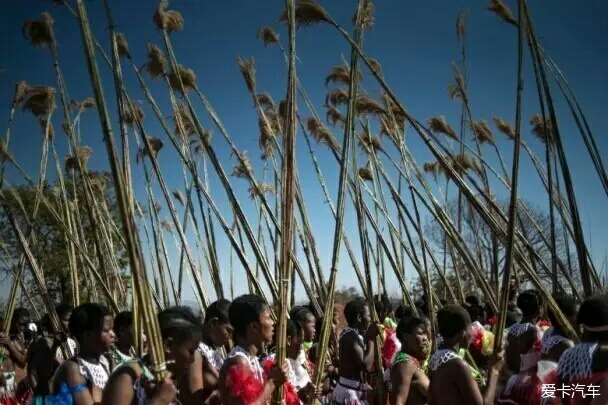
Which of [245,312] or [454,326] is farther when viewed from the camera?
[454,326]

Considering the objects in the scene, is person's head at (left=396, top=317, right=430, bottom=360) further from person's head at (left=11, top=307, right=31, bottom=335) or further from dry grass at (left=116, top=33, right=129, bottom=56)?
person's head at (left=11, top=307, right=31, bottom=335)

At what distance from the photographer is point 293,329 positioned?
506 centimetres

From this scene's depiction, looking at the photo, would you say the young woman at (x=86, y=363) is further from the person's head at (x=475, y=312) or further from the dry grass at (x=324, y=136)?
the person's head at (x=475, y=312)

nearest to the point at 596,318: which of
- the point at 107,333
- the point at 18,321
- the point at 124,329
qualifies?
the point at 107,333

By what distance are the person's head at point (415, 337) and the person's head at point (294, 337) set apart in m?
0.94

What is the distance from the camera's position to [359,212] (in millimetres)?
5496

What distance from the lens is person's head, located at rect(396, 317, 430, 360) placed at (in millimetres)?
4531

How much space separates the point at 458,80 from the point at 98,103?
548cm

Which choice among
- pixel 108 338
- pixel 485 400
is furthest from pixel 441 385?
pixel 108 338

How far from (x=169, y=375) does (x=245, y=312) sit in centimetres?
84

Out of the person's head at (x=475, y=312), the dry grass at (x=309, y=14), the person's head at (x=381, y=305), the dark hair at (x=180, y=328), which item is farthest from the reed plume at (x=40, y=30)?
the person's head at (x=475, y=312)

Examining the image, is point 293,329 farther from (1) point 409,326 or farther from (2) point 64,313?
(2) point 64,313

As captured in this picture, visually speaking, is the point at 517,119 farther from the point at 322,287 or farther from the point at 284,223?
the point at 322,287

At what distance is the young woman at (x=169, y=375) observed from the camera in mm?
2668
